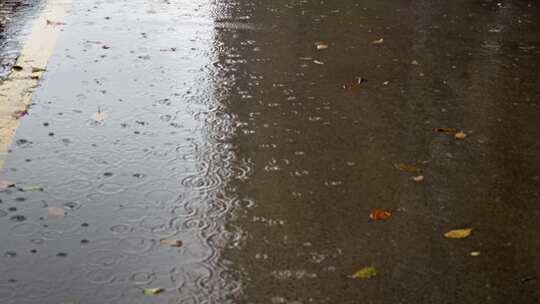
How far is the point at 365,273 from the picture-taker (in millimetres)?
4355

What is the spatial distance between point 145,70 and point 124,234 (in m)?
3.43

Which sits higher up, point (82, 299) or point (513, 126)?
point (82, 299)

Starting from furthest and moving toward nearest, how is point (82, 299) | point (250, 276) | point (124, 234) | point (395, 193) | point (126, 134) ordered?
point (126, 134), point (395, 193), point (124, 234), point (250, 276), point (82, 299)

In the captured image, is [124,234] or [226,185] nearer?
[124,234]

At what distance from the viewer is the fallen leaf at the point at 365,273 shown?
4316 mm

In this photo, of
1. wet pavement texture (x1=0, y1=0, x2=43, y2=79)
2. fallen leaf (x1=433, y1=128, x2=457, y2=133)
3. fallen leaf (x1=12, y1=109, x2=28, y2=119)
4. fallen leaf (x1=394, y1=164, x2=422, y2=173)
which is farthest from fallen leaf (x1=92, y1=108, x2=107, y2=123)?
fallen leaf (x1=433, y1=128, x2=457, y2=133)

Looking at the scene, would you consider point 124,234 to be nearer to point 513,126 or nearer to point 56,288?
point 56,288

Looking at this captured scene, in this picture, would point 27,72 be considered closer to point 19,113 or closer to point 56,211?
point 19,113

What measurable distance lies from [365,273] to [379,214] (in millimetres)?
771

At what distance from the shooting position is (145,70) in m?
7.90

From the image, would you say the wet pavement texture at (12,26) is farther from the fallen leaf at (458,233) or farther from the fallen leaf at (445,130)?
the fallen leaf at (458,233)

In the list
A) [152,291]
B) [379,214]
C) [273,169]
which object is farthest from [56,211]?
[379,214]

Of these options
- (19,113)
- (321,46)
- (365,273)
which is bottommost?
(321,46)

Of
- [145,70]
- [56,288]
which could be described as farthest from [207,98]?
[56,288]
